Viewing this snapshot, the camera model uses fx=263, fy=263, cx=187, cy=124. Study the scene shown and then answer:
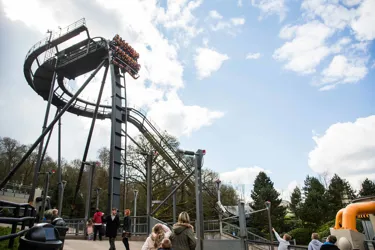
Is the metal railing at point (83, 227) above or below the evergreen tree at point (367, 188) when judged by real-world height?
below

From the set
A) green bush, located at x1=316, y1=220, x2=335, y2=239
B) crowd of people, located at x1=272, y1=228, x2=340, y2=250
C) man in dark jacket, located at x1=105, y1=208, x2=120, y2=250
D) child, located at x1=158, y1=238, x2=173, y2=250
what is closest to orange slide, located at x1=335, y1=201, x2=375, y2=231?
crowd of people, located at x1=272, y1=228, x2=340, y2=250

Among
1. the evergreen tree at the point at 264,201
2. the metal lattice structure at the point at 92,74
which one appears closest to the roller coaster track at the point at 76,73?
the metal lattice structure at the point at 92,74

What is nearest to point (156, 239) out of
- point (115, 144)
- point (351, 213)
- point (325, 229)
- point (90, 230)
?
point (90, 230)

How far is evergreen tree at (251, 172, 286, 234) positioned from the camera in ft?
118

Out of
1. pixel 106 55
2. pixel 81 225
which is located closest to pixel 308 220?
pixel 81 225

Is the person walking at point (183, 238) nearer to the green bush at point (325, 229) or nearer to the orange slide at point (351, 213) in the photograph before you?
the orange slide at point (351, 213)

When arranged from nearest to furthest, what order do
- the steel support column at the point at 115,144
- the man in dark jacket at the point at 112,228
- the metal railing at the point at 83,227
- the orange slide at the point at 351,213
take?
the man in dark jacket at the point at 112,228 → the orange slide at the point at 351,213 → the metal railing at the point at 83,227 → the steel support column at the point at 115,144

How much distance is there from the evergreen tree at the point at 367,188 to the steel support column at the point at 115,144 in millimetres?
39543

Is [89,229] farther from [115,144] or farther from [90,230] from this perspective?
[115,144]

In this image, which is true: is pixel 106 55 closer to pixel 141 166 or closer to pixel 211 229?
pixel 141 166

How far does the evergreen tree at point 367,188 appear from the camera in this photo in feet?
133

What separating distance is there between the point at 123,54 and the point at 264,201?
27.9 metres

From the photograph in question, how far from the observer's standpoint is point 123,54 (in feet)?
78.2

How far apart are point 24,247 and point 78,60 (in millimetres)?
23564
